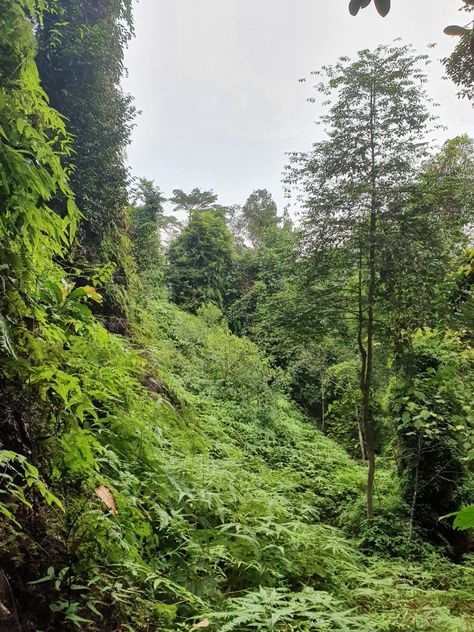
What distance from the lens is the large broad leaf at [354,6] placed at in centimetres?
135

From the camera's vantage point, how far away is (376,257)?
586 centimetres

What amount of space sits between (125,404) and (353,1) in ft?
8.03

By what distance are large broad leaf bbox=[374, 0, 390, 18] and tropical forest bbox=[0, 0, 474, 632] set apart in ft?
0.34

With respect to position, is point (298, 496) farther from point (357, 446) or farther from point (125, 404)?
point (357, 446)

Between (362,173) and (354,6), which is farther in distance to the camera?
(362,173)

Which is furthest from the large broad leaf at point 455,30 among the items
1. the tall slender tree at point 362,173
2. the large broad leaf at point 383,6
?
the tall slender tree at point 362,173

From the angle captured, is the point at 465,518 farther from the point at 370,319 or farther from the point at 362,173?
the point at 362,173

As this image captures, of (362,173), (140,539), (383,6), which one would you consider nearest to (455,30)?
(383,6)

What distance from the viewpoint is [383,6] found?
1.29m

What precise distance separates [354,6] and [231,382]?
787 centimetres

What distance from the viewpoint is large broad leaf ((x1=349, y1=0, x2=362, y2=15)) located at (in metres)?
1.35

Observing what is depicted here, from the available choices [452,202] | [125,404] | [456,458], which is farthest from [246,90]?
[125,404]

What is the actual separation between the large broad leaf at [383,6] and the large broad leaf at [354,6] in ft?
0.31

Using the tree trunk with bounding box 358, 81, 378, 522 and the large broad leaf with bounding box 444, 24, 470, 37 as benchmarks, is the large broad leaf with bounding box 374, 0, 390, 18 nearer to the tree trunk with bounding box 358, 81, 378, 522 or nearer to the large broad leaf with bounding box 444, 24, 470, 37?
the large broad leaf with bounding box 444, 24, 470, 37
